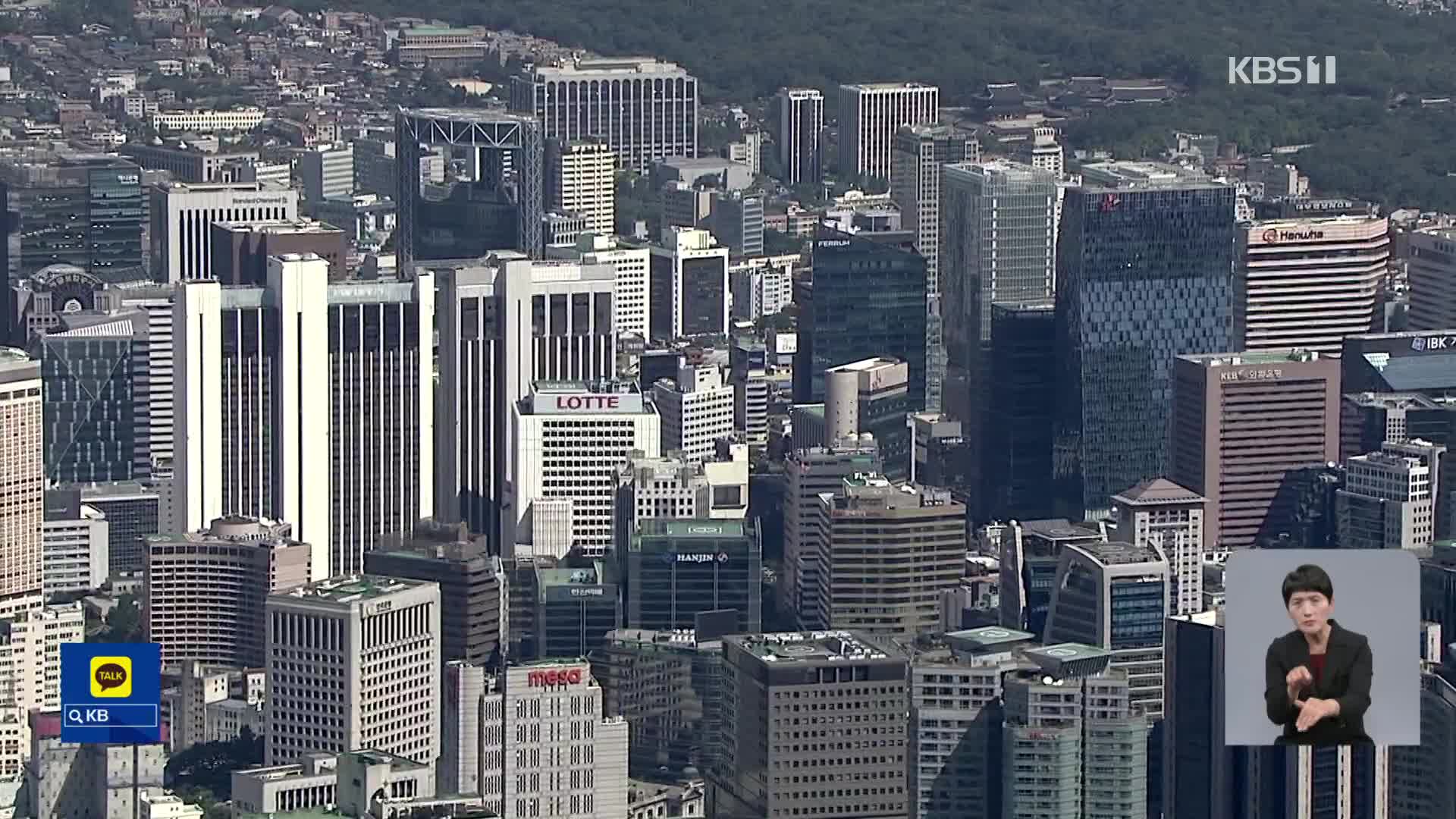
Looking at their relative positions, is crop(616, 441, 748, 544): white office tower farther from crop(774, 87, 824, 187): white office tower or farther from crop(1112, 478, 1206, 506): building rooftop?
crop(774, 87, 824, 187): white office tower

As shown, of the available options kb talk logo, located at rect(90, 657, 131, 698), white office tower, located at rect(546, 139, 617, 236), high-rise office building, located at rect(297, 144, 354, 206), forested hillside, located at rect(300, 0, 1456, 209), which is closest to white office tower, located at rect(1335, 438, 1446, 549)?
forested hillside, located at rect(300, 0, 1456, 209)

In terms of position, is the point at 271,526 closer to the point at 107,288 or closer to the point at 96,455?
the point at 96,455

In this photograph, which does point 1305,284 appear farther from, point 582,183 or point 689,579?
point 582,183

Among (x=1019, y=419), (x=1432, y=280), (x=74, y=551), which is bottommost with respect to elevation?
(x=74, y=551)

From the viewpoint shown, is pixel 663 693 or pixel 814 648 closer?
pixel 814 648

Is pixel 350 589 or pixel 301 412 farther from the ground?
pixel 301 412

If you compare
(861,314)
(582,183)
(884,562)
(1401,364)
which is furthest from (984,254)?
(884,562)
